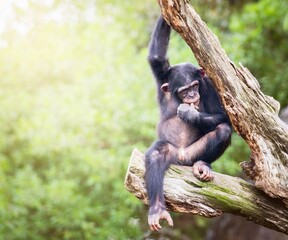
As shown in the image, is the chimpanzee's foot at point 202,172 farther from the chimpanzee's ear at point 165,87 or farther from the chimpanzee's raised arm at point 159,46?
the chimpanzee's raised arm at point 159,46

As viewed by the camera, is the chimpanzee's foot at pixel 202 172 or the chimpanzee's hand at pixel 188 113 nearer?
the chimpanzee's foot at pixel 202 172

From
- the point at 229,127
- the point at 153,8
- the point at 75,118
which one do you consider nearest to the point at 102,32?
the point at 75,118

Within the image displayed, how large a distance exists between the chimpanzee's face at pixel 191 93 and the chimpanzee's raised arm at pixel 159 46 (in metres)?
0.41

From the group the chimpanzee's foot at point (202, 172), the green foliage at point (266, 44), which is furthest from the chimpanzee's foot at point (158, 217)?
the green foliage at point (266, 44)

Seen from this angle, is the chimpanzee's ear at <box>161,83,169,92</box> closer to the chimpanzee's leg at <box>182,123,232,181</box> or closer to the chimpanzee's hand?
the chimpanzee's hand

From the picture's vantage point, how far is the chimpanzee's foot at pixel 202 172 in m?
4.45

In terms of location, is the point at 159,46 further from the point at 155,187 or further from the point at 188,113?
the point at 155,187

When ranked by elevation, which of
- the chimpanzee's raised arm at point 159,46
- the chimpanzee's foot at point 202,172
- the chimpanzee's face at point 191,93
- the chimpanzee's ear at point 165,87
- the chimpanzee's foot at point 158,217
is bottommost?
the chimpanzee's foot at point 158,217

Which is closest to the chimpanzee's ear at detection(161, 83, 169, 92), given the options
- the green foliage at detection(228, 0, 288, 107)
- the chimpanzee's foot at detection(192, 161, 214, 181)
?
the chimpanzee's foot at detection(192, 161, 214, 181)

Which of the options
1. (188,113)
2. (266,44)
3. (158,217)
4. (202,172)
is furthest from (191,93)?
(266,44)

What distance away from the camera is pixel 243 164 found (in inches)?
171

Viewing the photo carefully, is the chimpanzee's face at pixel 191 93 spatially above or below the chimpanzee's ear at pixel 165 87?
below

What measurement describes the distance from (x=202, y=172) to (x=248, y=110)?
709mm

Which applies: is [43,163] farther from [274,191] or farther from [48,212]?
[274,191]
